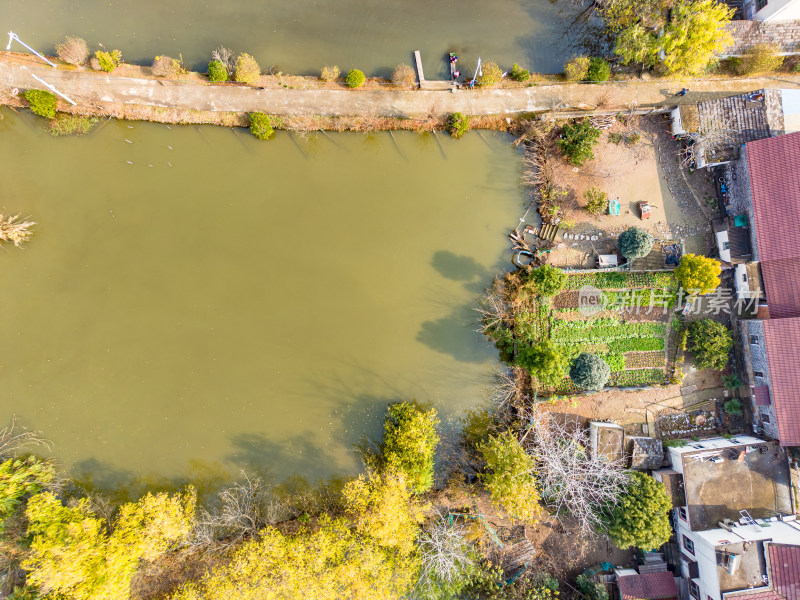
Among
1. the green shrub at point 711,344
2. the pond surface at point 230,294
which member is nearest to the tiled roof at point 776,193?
the green shrub at point 711,344

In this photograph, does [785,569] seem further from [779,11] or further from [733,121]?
[779,11]

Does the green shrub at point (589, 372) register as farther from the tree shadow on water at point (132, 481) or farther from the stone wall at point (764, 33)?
the tree shadow on water at point (132, 481)

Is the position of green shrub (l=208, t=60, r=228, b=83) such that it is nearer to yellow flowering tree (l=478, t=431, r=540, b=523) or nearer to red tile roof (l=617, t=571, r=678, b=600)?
yellow flowering tree (l=478, t=431, r=540, b=523)

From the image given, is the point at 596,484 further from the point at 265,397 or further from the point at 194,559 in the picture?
the point at 194,559

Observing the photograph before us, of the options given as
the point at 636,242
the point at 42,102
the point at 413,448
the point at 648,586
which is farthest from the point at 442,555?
the point at 42,102

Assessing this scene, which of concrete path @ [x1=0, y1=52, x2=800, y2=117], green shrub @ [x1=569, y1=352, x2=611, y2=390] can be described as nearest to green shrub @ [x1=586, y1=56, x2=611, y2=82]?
concrete path @ [x1=0, y1=52, x2=800, y2=117]
